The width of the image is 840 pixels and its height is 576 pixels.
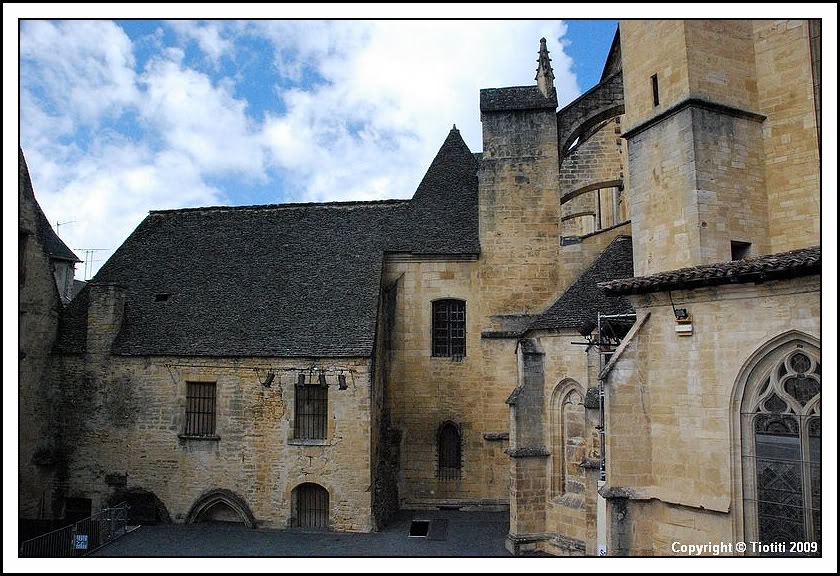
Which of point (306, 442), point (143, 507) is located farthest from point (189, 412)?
point (306, 442)

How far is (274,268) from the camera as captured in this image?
21.2 metres

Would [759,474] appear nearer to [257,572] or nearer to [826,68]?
[826,68]

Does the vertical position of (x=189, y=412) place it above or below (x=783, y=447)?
below

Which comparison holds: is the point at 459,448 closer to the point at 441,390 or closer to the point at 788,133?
the point at 441,390

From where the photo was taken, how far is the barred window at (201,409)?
1883 cm

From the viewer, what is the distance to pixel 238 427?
60.3 ft

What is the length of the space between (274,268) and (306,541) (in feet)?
29.6

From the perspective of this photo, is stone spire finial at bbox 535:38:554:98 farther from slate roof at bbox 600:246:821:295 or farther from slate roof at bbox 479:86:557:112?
slate roof at bbox 600:246:821:295

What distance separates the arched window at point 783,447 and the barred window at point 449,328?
469 inches

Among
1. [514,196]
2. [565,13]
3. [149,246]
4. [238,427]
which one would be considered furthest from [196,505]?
[565,13]

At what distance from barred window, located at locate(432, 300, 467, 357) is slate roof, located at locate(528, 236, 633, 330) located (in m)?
4.44

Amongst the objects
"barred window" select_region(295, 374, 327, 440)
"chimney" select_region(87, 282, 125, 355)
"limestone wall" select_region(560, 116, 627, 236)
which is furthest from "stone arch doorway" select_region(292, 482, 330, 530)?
"limestone wall" select_region(560, 116, 627, 236)

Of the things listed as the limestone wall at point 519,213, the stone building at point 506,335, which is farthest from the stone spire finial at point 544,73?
the limestone wall at point 519,213

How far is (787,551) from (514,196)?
1362cm
